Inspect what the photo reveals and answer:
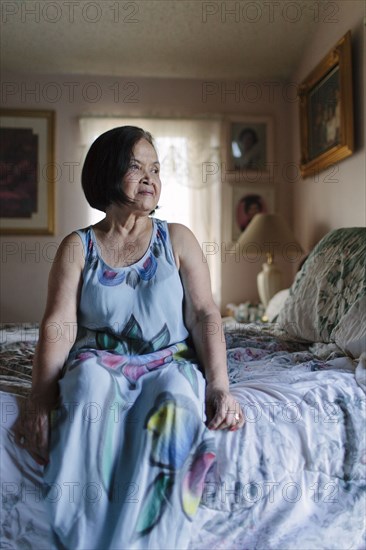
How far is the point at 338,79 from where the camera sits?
9.64 ft

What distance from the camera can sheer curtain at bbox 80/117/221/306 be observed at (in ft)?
13.4

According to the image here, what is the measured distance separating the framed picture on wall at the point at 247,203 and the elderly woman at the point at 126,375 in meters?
2.73

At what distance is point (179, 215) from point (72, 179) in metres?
0.86

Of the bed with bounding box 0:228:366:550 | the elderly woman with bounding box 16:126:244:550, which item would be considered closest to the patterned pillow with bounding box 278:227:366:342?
the bed with bounding box 0:228:366:550

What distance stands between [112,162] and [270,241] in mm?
2315

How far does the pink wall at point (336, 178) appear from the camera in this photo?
2723mm

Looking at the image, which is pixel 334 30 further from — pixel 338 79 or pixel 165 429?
pixel 165 429

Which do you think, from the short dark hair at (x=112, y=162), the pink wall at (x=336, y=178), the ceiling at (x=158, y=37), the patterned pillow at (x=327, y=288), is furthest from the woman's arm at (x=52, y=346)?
the ceiling at (x=158, y=37)

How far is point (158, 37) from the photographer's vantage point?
3.61 meters

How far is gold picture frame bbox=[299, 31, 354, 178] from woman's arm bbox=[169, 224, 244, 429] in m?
1.69

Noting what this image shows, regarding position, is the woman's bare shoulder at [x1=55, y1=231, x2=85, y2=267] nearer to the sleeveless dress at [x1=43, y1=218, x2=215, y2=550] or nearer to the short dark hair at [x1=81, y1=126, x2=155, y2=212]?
the short dark hair at [x1=81, y1=126, x2=155, y2=212]

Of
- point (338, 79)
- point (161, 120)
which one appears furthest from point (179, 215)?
point (338, 79)

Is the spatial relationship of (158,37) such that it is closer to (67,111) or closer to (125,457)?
(67,111)

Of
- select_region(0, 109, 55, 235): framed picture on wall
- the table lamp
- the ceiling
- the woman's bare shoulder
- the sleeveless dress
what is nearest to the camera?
the sleeveless dress
